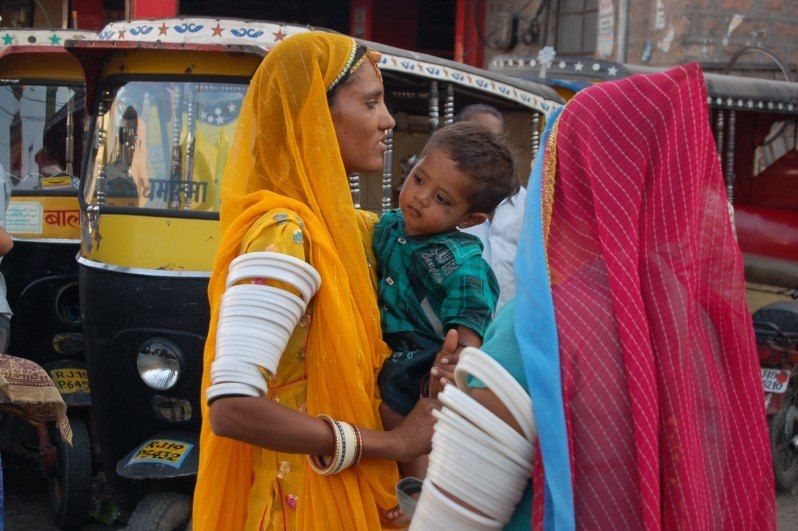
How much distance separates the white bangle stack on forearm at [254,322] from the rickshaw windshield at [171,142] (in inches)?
89.5

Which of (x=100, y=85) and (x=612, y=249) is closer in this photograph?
(x=612, y=249)

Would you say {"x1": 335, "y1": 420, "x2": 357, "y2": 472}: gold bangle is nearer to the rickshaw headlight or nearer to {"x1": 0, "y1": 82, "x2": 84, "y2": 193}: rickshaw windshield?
the rickshaw headlight

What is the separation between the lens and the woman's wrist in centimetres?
188

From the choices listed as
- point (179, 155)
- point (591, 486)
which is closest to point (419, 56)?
point (179, 155)

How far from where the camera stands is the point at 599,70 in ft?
25.9

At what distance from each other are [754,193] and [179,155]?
20.2 feet

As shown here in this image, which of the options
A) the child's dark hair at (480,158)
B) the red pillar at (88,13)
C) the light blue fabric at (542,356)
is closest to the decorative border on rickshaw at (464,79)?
the child's dark hair at (480,158)

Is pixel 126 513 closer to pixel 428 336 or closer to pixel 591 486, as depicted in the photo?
pixel 428 336

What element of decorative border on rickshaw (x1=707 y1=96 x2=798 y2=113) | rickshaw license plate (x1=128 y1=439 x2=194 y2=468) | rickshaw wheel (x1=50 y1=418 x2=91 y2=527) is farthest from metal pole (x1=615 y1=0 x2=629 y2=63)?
rickshaw license plate (x1=128 y1=439 x2=194 y2=468)

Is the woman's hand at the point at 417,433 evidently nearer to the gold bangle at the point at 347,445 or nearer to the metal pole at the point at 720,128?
the gold bangle at the point at 347,445

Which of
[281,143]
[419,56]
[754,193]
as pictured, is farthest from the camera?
[754,193]

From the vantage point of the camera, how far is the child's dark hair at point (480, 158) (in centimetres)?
220

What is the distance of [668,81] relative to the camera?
1.63m

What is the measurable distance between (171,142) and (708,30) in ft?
24.5
